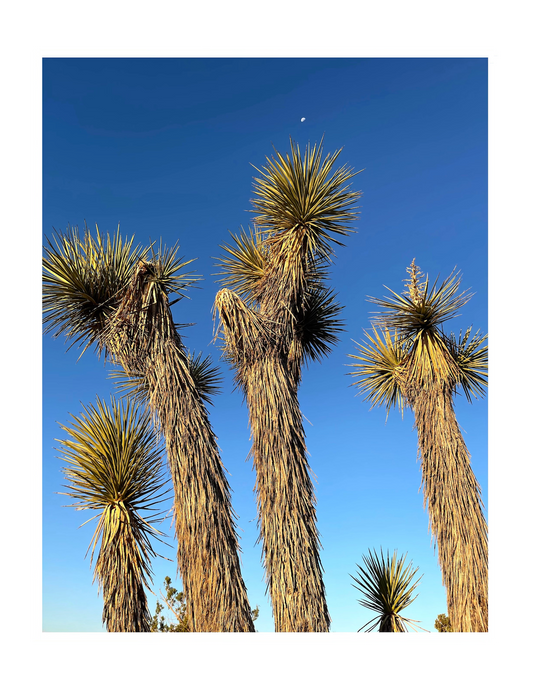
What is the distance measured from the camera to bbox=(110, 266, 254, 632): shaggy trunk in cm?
698

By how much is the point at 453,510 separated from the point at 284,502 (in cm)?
327

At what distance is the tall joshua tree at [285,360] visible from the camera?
7.89m

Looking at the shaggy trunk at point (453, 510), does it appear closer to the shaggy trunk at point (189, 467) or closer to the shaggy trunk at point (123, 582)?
the shaggy trunk at point (189, 467)

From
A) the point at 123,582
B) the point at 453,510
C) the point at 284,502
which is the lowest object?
the point at 123,582

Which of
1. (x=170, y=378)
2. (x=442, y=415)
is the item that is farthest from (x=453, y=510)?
(x=170, y=378)

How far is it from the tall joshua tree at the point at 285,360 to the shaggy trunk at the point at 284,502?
0.01 m

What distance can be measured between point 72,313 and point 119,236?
1517 millimetres

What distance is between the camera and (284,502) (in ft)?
26.9

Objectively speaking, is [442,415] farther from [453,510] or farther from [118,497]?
[118,497]

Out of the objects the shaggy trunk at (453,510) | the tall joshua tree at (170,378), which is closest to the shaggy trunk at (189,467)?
the tall joshua tree at (170,378)

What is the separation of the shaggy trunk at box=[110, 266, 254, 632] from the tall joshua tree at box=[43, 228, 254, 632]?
0.04ft
